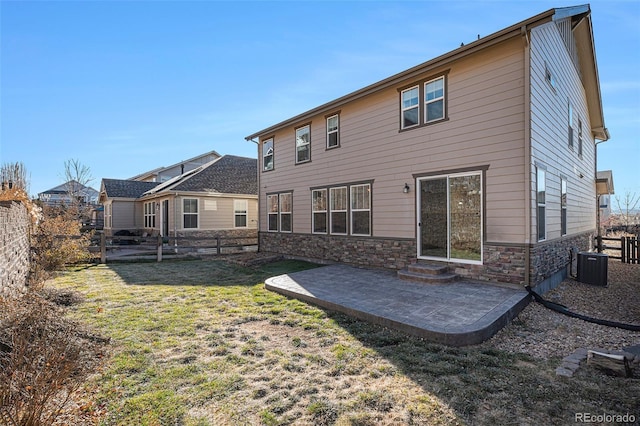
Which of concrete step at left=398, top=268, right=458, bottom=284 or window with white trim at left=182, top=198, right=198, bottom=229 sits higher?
window with white trim at left=182, top=198, right=198, bottom=229

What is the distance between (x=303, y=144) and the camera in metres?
12.3

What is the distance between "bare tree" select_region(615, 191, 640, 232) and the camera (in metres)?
21.4

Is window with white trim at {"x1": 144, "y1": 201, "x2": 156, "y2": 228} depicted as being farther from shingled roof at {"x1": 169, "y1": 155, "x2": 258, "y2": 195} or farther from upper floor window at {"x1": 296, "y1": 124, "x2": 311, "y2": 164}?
upper floor window at {"x1": 296, "y1": 124, "x2": 311, "y2": 164}

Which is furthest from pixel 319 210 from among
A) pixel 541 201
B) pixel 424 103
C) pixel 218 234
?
pixel 218 234

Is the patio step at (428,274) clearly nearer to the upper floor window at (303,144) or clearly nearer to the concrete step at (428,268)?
the concrete step at (428,268)

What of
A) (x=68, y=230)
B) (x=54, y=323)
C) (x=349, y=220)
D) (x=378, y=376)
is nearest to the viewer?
(x=378, y=376)

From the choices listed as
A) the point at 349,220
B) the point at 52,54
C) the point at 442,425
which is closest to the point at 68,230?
the point at 52,54

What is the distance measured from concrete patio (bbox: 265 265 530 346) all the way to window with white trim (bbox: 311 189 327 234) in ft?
10.5

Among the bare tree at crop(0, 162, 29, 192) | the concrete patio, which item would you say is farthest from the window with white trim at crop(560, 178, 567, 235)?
the bare tree at crop(0, 162, 29, 192)

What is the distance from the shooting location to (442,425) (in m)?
2.57

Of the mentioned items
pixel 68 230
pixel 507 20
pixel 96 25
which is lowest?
pixel 68 230

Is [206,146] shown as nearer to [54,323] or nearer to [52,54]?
[52,54]

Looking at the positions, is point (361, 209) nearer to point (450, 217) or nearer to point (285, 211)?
point (450, 217)

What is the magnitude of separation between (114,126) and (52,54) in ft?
45.5
